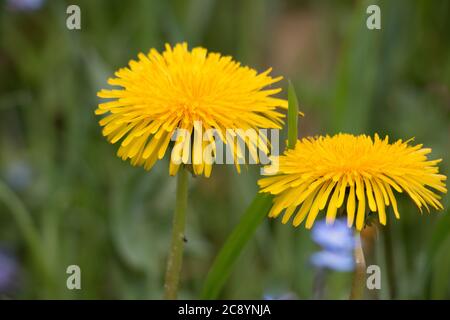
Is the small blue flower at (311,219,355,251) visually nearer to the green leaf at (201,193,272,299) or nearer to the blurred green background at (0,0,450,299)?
the blurred green background at (0,0,450,299)

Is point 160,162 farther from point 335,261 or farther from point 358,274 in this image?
point 358,274

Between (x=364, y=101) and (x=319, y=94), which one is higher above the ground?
(x=319, y=94)

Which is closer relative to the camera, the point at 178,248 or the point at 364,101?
the point at 178,248

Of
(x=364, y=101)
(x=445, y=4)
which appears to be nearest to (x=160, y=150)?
(x=364, y=101)

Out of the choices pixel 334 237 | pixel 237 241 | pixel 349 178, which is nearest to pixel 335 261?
pixel 334 237

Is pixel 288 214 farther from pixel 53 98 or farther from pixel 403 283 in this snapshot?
pixel 53 98
